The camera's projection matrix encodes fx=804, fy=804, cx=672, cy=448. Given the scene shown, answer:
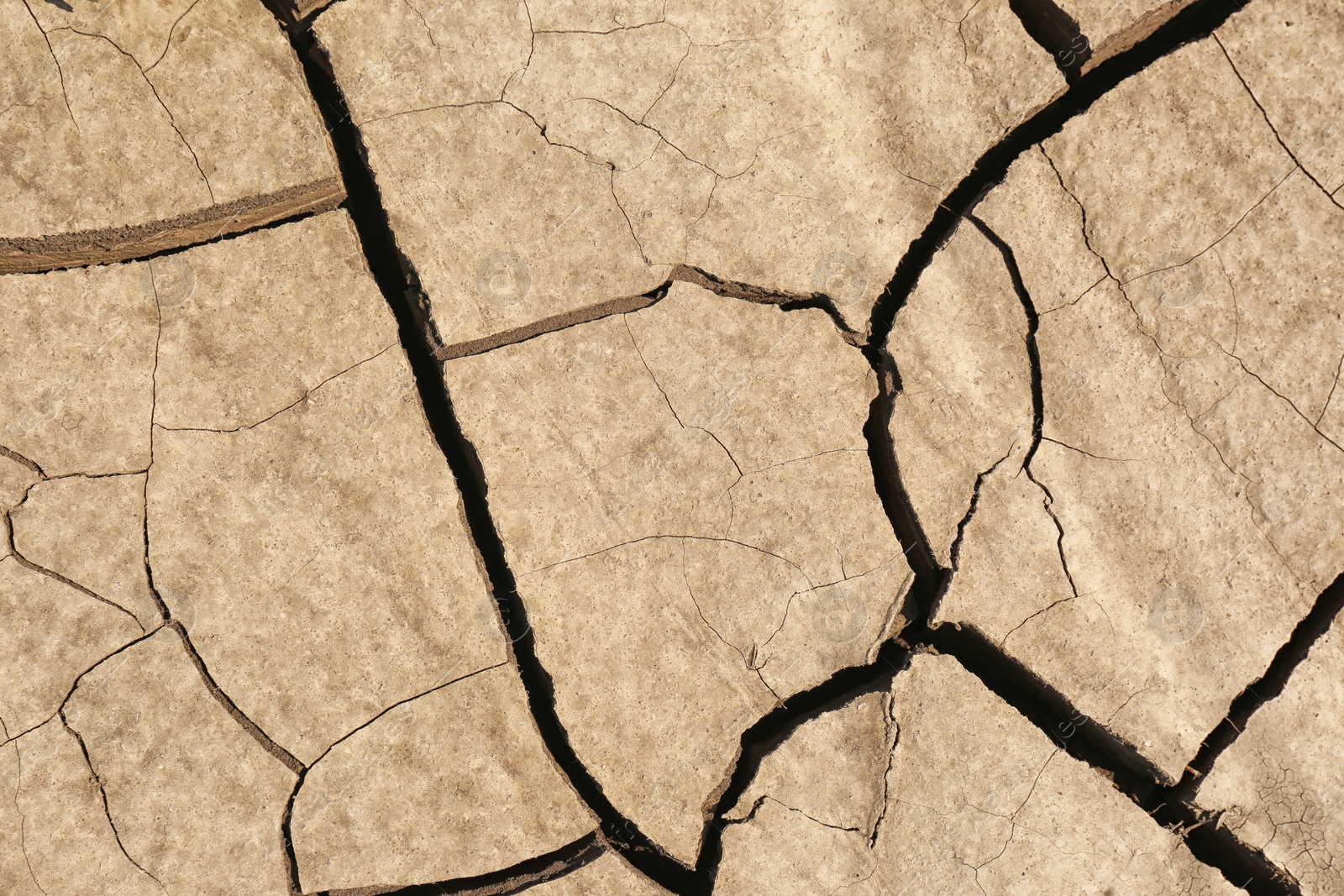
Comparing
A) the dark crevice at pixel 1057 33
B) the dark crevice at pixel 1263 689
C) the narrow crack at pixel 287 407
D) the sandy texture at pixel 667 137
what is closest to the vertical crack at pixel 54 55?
the sandy texture at pixel 667 137

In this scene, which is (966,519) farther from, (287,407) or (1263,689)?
(287,407)

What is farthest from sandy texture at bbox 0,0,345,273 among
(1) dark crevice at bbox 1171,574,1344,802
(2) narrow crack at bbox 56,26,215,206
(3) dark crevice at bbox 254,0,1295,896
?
(1) dark crevice at bbox 1171,574,1344,802

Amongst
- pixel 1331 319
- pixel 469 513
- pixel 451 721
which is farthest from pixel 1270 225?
pixel 451 721

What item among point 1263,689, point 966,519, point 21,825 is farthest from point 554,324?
point 1263,689

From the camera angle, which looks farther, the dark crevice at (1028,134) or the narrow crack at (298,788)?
the dark crevice at (1028,134)

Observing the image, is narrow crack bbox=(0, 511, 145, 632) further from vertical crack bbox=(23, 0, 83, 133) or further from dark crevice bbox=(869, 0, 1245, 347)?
dark crevice bbox=(869, 0, 1245, 347)

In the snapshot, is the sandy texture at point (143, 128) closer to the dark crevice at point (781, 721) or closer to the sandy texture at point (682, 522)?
the sandy texture at point (682, 522)
